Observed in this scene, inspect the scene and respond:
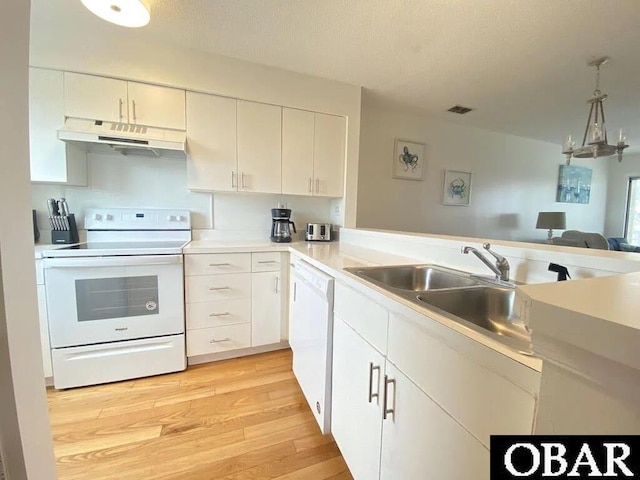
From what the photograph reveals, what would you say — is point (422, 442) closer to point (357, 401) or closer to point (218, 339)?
point (357, 401)

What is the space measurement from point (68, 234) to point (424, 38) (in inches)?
114

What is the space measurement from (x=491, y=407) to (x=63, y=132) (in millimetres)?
2528

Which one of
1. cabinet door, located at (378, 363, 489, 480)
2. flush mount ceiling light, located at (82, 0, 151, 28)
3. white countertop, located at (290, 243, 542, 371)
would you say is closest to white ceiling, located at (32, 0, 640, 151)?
flush mount ceiling light, located at (82, 0, 151, 28)

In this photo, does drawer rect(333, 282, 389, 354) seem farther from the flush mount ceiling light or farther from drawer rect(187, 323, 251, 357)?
the flush mount ceiling light

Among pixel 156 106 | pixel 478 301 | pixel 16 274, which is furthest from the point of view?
pixel 156 106

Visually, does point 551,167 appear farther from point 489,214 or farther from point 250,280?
point 250,280

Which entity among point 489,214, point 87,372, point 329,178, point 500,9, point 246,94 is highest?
point 500,9

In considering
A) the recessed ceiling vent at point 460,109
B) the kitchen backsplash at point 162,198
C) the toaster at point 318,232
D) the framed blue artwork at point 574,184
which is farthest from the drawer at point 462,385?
the framed blue artwork at point 574,184

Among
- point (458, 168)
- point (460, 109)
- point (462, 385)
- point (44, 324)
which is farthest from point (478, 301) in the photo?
point (458, 168)

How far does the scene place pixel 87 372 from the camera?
5.75ft

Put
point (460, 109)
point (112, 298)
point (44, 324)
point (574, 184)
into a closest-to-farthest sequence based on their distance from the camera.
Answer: point (44, 324) < point (112, 298) < point (460, 109) < point (574, 184)

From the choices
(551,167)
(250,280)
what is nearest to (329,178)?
(250,280)

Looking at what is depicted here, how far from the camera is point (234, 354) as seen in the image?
2.18 m

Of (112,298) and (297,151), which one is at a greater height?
(297,151)
